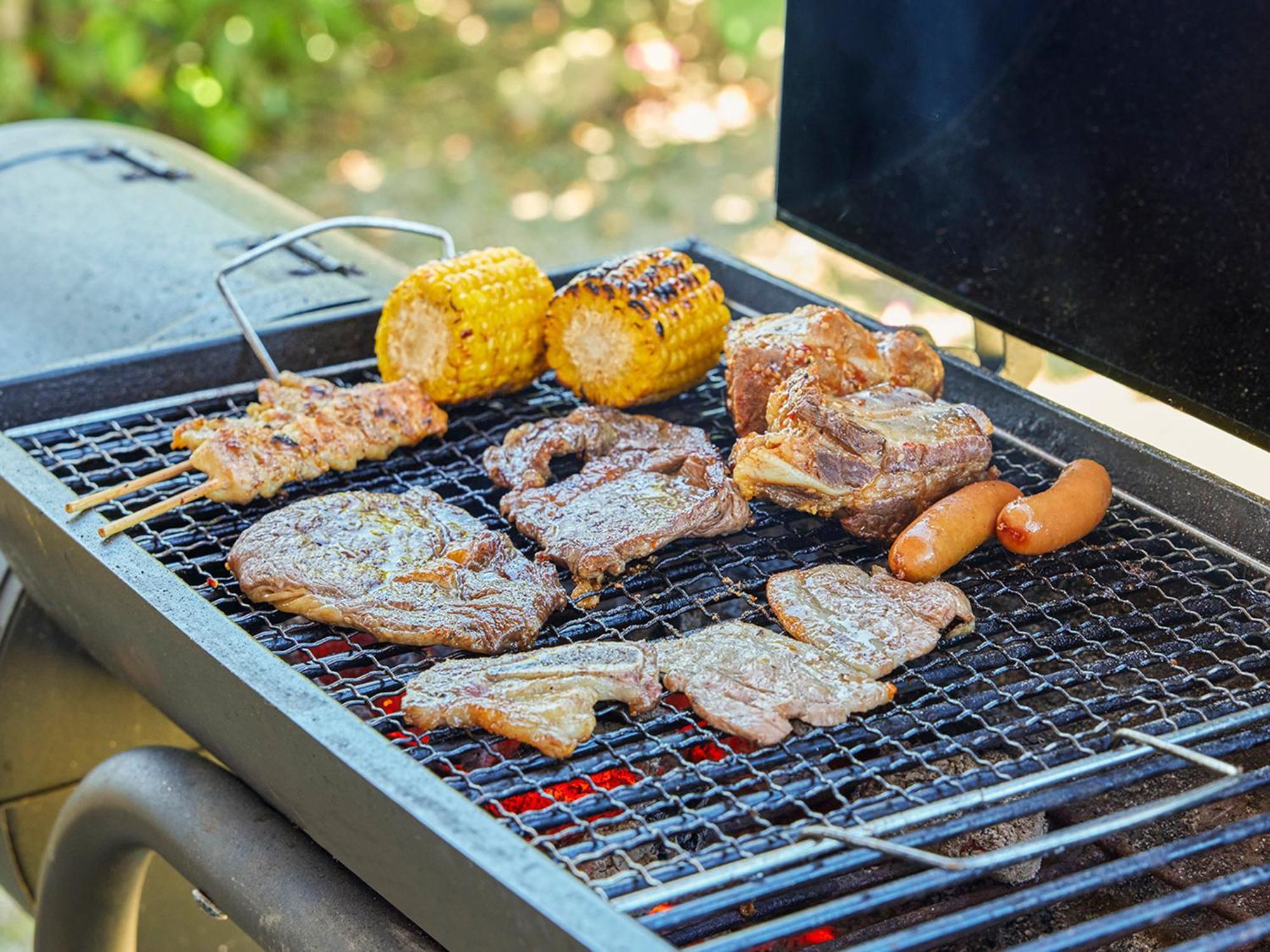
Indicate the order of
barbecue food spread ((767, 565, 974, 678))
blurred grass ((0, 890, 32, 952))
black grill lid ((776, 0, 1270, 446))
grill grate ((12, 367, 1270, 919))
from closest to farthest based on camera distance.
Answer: grill grate ((12, 367, 1270, 919))
barbecue food spread ((767, 565, 974, 678))
black grill lid ((776, 0, 1270, 446))
blurred grass ((0, 890, 32, 952))

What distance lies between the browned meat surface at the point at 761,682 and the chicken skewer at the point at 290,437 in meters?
1.23

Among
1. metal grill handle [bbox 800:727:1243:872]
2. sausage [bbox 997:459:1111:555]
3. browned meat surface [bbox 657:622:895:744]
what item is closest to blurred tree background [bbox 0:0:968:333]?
sausage [bbox 997:459:1111:555]

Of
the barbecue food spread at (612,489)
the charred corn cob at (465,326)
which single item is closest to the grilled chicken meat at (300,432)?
the charred corn cob at (465,326)

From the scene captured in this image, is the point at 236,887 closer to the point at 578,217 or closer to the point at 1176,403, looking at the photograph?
the point at 1176,403

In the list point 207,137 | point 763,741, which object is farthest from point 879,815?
point 207,137

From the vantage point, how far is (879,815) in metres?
2.53

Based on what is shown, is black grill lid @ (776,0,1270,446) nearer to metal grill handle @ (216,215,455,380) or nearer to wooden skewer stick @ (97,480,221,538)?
metal grill handle @ (216,215,455,380)

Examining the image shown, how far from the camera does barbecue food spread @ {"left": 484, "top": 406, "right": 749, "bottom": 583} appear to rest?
326cm

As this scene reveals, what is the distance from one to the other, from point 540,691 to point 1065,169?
7.74 feet

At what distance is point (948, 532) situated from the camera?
10.5 feet

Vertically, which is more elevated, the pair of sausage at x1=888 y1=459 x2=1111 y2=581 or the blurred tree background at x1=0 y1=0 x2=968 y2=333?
the pair of sausage at x1=888 y1=459 x2=1111 y2=581

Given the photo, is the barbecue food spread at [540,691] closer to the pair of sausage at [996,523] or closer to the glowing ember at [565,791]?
the glowing ember at [565,791]

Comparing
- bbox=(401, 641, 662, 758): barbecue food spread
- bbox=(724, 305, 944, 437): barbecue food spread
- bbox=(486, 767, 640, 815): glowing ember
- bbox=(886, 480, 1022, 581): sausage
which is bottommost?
bbox=(486, 767, 640, 815): glowing ember

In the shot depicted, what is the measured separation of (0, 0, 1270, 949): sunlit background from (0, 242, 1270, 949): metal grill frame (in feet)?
18.6
